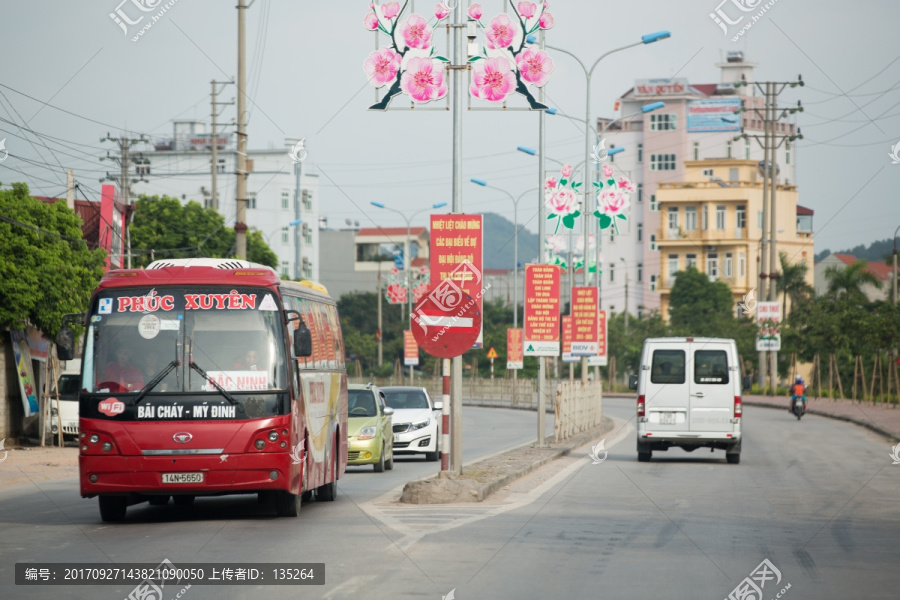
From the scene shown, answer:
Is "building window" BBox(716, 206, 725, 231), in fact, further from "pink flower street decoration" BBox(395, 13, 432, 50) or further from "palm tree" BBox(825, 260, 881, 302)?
"pink flower street decoration" BBox(395, 13, 432, 50)

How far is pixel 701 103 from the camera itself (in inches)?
4441

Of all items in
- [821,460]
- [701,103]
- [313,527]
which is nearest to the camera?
[313,527]

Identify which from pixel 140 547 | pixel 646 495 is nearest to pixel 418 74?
pixel 646 495

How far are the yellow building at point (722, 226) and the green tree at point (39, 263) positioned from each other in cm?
7350

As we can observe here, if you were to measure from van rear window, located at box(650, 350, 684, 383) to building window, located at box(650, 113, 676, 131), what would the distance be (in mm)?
92489

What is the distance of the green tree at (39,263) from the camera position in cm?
2852

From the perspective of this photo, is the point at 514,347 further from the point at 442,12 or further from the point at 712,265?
the point at 712,265

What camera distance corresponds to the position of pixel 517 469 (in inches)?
799

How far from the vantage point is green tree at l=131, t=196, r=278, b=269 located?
63.5 metres

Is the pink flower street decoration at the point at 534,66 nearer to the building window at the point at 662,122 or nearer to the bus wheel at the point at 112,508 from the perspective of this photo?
the bus wheel at the point at 112,508

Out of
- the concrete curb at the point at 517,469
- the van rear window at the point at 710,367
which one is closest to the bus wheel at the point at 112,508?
the concrete curb at the point at 517,469

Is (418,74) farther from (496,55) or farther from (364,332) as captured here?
(364,332)

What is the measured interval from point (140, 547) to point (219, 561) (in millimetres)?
1372

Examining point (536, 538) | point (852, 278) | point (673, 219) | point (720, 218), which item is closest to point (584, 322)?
point (536, 538)
